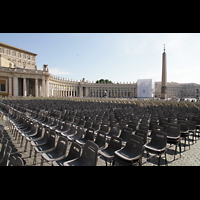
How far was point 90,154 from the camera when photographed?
3.10 m

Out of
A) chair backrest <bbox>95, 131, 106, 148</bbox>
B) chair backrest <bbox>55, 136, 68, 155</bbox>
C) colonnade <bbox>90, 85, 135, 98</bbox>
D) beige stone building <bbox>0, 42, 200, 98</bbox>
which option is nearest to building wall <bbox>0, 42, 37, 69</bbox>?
beige stone building <bbox>0, 42, 200, 98</bbox>

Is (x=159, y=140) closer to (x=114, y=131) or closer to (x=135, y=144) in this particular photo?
(x=135, y=144)

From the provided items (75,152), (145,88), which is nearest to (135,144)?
(75,152)

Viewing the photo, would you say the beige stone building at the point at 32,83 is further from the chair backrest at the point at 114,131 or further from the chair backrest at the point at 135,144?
the chair backrest at the point at 135,144

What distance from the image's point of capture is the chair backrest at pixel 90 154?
2926mm

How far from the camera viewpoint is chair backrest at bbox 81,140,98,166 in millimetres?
2926

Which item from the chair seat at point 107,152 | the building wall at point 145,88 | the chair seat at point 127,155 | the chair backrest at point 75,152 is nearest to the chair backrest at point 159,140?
the chair seat at point 127,155

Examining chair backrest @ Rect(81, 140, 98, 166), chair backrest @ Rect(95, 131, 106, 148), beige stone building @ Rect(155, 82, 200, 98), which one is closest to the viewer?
chair backrest @ Rect(81, 140, 98, 166)

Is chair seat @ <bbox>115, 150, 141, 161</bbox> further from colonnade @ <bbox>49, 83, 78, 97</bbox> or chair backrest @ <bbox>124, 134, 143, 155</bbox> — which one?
colonnade @ <bbox>49, 83, 78, 97</bbox>
